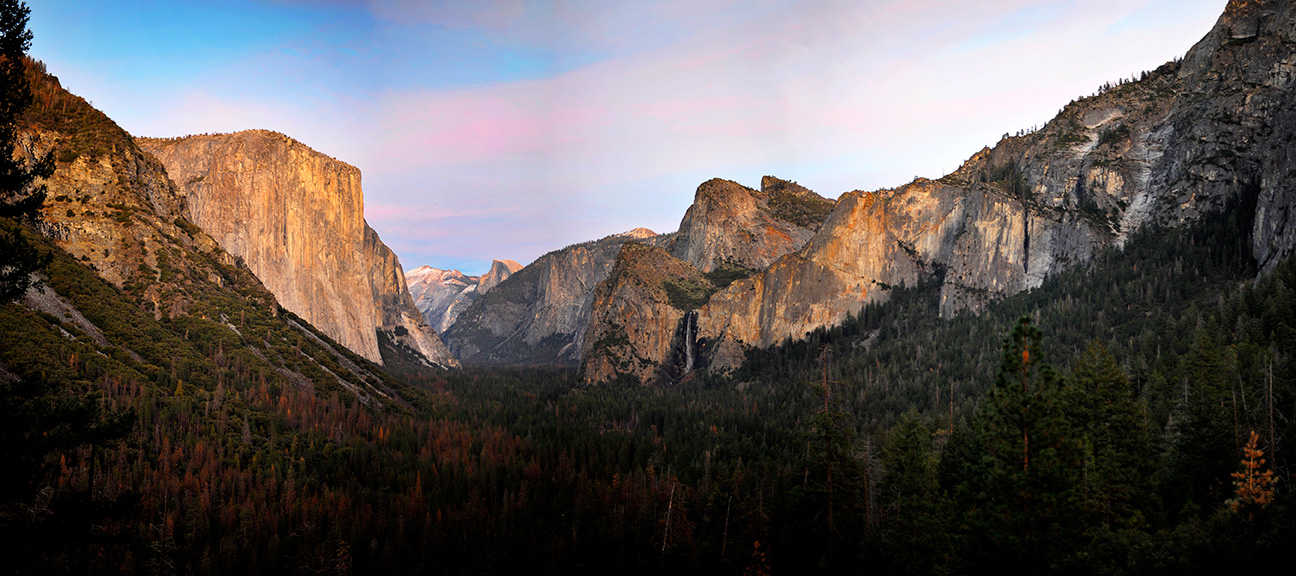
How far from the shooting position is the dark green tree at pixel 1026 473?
30.9 metres

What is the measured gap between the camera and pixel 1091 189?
155250mm

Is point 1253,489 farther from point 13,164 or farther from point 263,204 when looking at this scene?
point 263,204

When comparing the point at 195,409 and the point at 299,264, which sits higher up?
the point at 299,264

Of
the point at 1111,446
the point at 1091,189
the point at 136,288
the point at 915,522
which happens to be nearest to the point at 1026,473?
the point at 915,522

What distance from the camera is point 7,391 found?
20.1 meters

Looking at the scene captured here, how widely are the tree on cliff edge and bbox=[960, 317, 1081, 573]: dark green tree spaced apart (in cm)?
3915

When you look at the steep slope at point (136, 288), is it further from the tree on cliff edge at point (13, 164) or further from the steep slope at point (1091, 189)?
the steep slope at point (1091, 189)

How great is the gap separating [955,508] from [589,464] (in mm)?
72004

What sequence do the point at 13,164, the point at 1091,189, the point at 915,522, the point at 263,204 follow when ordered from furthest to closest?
the point at 263,204 → the point at 1091,189 → the point at 915,522 → the point at 13,164

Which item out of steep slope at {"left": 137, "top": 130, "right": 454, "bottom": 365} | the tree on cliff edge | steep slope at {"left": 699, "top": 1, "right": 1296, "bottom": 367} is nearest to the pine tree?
the tree on cliff edge

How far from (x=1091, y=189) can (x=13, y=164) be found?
7314 inches

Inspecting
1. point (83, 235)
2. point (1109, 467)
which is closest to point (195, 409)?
point (83, 235)

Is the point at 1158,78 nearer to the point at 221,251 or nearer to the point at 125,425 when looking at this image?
the point at 125,425

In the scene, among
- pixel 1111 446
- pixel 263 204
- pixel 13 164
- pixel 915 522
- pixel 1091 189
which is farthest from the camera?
pixel 263 204
